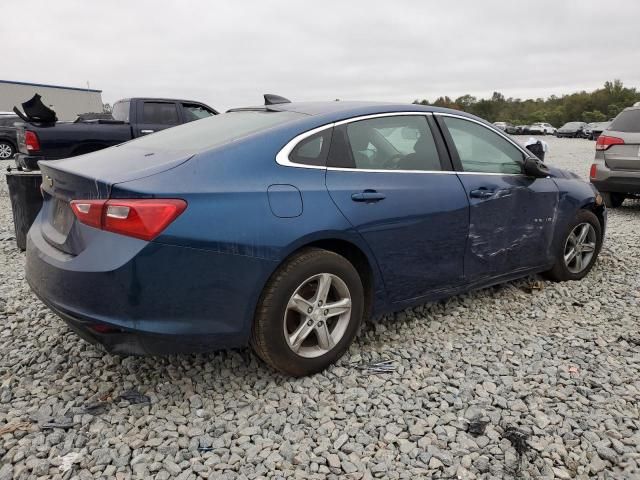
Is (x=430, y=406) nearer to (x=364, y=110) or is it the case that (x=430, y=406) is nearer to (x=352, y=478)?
(x=352, y=478)

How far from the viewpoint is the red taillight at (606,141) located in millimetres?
7367

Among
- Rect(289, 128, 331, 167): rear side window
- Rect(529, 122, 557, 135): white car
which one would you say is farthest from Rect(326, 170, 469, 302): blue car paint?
Rect(529, 122, 557, 135): white car

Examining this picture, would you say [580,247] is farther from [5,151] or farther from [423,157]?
[5,151]

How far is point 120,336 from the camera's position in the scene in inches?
92.1

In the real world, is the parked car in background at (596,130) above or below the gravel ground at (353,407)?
above

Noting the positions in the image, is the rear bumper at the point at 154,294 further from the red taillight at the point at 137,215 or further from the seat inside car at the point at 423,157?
the seat inside car at the point at 423,157

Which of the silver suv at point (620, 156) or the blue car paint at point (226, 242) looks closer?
the blue car paint at point (226, 242)

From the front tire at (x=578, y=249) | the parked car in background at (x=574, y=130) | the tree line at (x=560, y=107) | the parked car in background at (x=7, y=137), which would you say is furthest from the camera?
the tree line at (x=560, y=107)

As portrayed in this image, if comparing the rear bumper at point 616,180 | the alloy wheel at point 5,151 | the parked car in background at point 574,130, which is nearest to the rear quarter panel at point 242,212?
the rear bumper at point 616,180

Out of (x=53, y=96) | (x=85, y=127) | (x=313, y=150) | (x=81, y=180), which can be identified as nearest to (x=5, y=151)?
(x=85, y=127)

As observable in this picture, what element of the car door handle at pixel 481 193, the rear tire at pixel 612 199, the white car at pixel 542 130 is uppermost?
the white car at pixel 542 130

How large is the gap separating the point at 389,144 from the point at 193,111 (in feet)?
23.7

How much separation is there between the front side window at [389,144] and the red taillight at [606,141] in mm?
5322

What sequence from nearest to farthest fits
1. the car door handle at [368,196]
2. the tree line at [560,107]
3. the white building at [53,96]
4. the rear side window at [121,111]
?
the car door handle at [368,196]
the rear side window at [121,111]
the white building at [53,96]
the tree line at [560,107]
